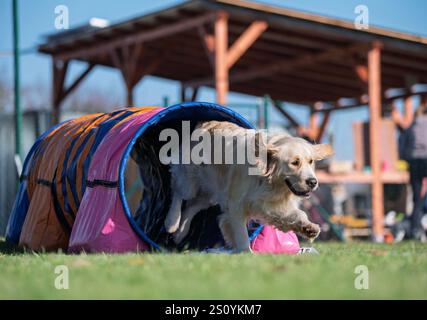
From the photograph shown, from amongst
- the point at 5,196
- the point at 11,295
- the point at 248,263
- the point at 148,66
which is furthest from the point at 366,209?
the point at 11,295

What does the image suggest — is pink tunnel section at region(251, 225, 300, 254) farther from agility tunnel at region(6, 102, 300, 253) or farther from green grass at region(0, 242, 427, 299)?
green grass at region(0, 242, 427, 299)

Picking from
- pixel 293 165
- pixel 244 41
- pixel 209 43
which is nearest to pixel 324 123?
pixel 244 41

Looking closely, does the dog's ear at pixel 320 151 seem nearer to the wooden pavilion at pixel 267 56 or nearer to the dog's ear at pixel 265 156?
the dog's ear at pixel 265 156

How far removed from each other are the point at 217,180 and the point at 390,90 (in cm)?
1555

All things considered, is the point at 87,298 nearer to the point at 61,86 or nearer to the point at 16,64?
the point at 16,64

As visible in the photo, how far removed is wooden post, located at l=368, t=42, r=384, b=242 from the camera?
1404cm

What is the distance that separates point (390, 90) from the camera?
70.0 ft

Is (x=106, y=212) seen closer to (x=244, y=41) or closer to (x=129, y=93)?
(x=244, y=41)

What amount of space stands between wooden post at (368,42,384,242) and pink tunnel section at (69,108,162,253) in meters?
8.16

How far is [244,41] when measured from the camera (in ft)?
46.1

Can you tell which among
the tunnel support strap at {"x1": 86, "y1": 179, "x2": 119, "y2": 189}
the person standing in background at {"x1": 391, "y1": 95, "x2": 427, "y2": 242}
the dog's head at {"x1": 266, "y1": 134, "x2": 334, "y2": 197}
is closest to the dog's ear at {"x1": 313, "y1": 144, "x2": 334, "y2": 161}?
the dog's head at {"x1": 266, "y1": 134, "x2": 334, "y2": 197}

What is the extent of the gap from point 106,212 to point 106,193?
0.20 m

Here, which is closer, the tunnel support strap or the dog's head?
the dog's head

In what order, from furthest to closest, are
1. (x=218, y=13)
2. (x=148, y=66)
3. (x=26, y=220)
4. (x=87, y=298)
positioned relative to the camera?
1. (x=148, y=66)
2. (x=218, y=13)
3. (x=26, y=220)
4. (x=87, y=298)
